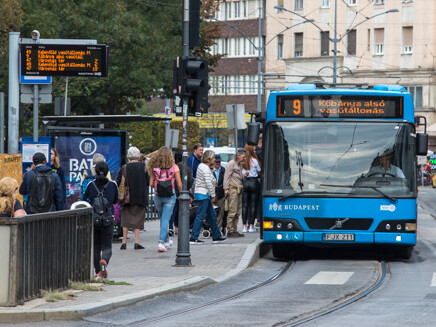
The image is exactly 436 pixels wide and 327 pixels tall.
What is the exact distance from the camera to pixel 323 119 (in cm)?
1734

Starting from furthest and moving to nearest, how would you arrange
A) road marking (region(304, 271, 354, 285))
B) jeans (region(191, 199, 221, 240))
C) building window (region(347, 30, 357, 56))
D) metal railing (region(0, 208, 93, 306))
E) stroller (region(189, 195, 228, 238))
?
1. building window (region(347, 30, 357, 56))
2. stroller (region(189, 195, 228, 238))
3. jeans (region(191, 199, 221, 240))
4. road marking (region(304, 271, 354, 285))
5. metal railing (region(0, 208, 93, 306))

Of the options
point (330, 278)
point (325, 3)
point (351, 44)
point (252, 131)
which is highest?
point (325, 3)

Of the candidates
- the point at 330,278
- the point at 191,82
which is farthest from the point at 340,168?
the point at 191,82

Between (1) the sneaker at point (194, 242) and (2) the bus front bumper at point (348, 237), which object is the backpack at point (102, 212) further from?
(1) the sneaker at point (194, 242)

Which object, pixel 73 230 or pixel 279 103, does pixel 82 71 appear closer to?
pixel 279 103

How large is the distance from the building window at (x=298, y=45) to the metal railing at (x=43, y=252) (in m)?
67.6

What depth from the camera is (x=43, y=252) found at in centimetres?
1127

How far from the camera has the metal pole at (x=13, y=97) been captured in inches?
715

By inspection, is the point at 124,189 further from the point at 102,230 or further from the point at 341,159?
the point at 102,230

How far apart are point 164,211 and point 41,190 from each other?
9.62 ft

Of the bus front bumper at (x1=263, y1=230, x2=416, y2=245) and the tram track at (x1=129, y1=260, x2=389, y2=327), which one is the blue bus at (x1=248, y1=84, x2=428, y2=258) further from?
the tram track at (x1=129, y1=260, x2=389, y2=327)

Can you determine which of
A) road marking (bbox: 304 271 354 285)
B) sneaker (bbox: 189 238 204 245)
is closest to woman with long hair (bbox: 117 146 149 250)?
sneaker (bbox: 189 238 204 245)

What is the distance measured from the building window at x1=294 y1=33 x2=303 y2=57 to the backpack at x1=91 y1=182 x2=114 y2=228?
6679cm

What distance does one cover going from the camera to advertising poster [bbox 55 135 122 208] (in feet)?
65.4
